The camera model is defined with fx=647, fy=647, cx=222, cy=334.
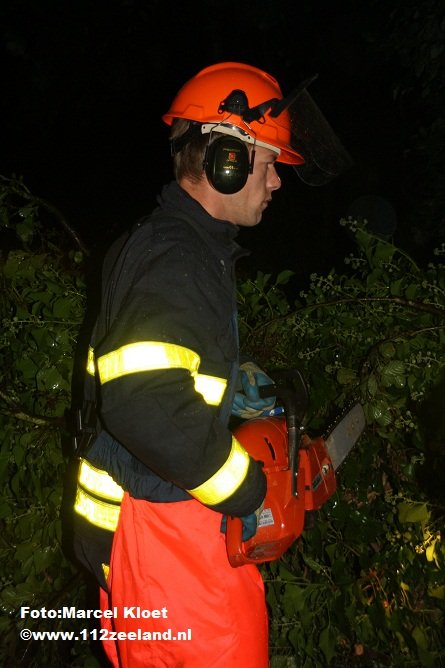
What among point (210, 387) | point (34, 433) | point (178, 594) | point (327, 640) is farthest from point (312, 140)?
point (327, 640)

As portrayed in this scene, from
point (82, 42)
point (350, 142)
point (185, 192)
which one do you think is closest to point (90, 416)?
point (185, 192)

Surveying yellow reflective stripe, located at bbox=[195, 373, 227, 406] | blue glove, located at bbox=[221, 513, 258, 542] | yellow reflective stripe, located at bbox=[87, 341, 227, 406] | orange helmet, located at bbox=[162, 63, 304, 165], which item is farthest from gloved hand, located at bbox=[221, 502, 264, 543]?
orange helmet, located at bbox=[162, 63, 304, 165]

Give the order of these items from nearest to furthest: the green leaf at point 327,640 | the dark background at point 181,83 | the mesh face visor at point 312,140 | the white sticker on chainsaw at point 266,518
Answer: the white sticker on chainsaw at point 266,518, the mesh face visor at point 312,140, the green leaf at point 327,640, the dark background at point 181,83

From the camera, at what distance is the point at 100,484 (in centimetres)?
176

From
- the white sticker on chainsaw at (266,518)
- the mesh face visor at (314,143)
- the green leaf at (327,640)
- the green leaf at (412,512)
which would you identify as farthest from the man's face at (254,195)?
the green leaf at (327,640)

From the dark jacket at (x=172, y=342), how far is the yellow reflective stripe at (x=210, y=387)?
0.05 feet

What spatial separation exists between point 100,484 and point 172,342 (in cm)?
56

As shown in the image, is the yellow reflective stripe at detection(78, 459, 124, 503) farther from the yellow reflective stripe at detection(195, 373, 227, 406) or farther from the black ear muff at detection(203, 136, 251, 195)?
the black ear muff at detection(203, 136, 251, 195)

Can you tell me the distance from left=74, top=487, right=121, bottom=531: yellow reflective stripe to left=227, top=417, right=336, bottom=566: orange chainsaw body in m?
0.32

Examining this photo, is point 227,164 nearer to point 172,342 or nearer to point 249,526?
point 172,342

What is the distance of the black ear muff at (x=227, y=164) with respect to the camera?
169cm

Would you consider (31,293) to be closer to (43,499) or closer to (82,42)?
(43,499)

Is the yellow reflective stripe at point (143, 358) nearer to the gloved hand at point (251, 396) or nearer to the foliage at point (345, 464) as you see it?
the gloved hand at point (251, 396)

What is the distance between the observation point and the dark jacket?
4.60 ft
